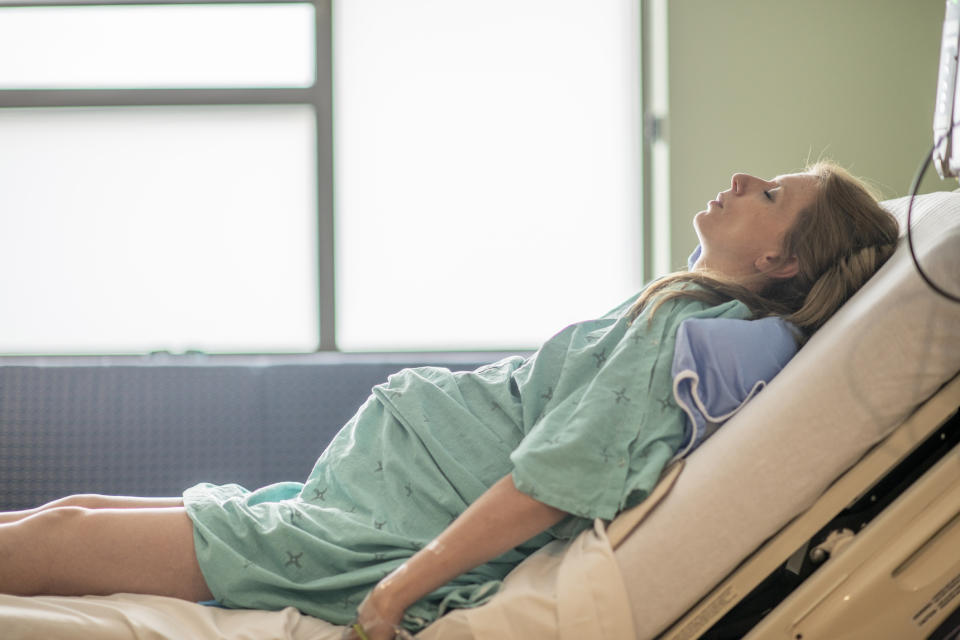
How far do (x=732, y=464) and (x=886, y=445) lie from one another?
0.20m

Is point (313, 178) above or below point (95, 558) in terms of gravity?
above

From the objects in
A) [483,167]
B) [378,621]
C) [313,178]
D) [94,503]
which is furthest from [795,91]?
[94,503]

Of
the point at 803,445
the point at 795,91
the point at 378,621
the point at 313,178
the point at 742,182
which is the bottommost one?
the point at 378,621

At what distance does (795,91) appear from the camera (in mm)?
2428

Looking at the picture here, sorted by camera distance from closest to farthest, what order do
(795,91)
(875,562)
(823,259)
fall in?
(875,562), (823,259), (795,91)

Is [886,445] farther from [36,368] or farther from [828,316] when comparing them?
[36,368]

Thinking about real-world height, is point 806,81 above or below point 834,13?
below

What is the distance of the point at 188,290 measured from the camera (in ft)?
8.75

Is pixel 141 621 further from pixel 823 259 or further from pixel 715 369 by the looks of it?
pixel 823 259

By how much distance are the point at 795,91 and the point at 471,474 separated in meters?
1.73

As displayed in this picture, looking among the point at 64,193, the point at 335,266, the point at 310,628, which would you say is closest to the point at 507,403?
the point at 310,628

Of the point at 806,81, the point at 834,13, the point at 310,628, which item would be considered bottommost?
the point at 310,628

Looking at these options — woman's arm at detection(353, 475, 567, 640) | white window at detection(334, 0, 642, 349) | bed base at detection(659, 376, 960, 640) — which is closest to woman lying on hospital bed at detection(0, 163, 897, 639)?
woman's arm at detection(353, 475, 567, 640)

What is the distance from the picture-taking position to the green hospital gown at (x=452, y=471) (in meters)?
1.16
